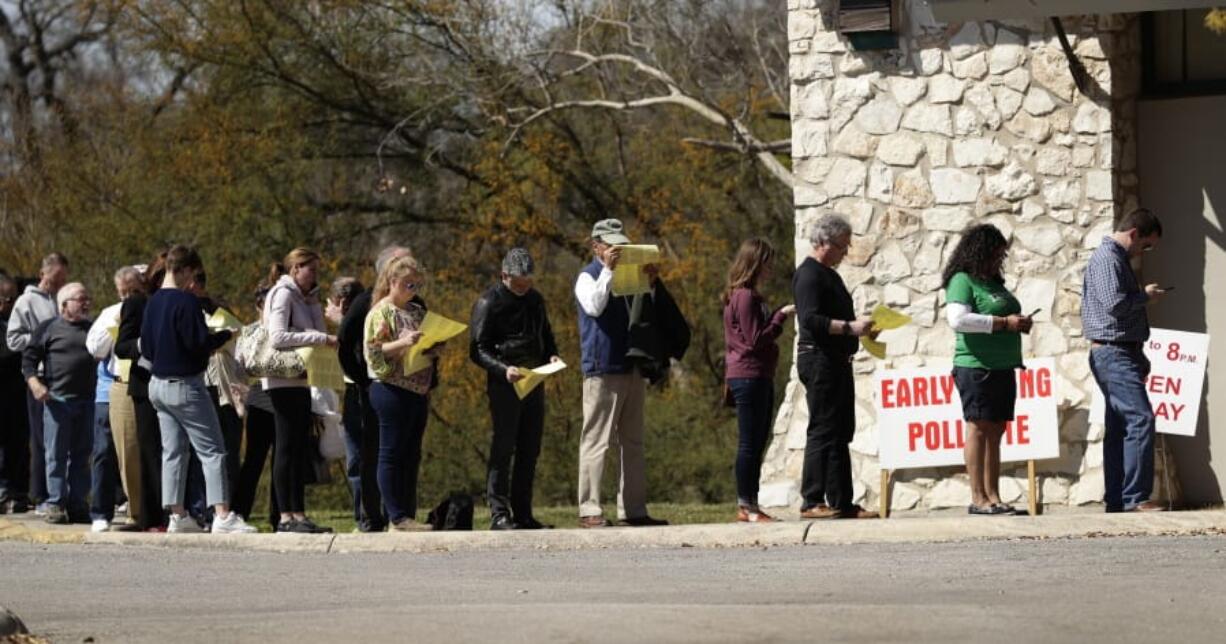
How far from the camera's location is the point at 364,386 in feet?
40.0

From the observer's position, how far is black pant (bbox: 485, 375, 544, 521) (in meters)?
12.3

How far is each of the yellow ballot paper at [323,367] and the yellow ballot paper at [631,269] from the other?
166 centimetres

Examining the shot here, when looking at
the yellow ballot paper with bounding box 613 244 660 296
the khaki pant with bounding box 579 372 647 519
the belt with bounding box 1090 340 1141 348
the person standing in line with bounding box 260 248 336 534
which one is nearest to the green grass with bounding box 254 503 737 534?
the khaki pant with bounding box 579 372 647 519

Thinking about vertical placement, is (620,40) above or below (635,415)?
above

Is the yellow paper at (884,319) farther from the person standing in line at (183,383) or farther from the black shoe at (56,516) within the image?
the black shoe at (56,516)

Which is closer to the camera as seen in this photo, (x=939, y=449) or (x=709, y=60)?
(x=939, y=449)

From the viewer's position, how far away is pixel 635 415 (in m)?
12.6

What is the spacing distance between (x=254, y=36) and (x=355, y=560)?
19135 mm

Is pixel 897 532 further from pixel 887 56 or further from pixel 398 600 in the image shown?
pixel 887 56

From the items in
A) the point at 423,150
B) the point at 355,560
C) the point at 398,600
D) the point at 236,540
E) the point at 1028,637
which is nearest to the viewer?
the point at 1028,637

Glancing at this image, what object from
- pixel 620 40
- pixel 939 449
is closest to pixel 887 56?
pixel 939 449

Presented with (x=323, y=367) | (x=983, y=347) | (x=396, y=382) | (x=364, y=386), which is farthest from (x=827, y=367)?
(x=323, y=367)

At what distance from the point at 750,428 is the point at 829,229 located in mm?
1218

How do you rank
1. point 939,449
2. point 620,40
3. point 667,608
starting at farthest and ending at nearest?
1. point 620,40
2. point 939,449
3. point 667,608
